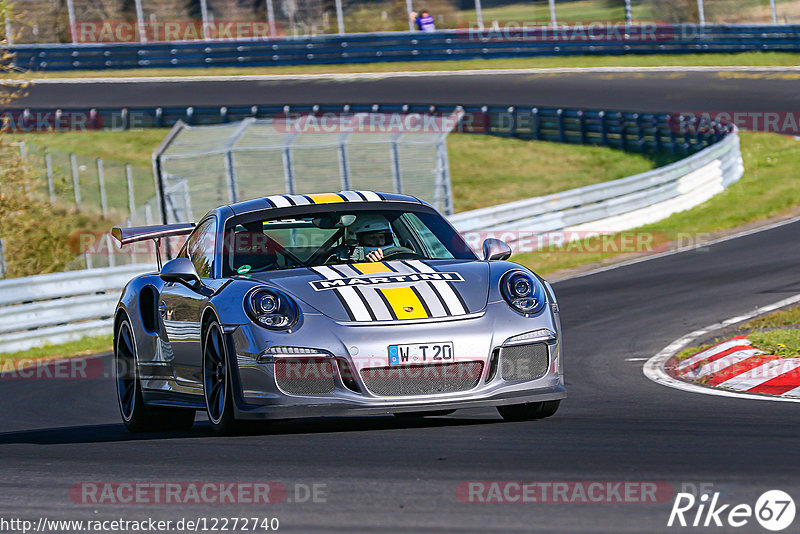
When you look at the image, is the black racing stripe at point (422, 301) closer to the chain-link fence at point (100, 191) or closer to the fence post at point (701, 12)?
the chain-link fence at point (100, 191)

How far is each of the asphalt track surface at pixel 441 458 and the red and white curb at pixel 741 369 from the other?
40 cm

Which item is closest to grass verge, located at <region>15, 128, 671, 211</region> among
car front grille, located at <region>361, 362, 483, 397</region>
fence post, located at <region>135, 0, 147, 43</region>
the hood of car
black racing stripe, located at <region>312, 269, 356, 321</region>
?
fence post, located at <region>135, 0, 147, 43</region>

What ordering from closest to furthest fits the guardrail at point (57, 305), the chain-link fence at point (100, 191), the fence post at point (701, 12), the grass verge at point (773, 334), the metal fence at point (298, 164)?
the grass verge at point (773, 334) < the guardrail at point (57, 305) < the metal fence at point (298, 164) < the chain-link fence at point (100, 191) < the fence post at point (701, 12)

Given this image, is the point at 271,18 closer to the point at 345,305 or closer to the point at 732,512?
the point at 345,305

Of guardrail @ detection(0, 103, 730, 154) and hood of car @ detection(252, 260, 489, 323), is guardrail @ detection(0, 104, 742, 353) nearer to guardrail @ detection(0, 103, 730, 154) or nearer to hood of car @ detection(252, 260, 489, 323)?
guardrail @ detection(0, 103, 730, 154)

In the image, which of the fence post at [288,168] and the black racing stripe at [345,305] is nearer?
the black racing stripe at [345,305]

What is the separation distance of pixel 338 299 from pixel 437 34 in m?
34.6

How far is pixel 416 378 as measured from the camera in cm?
623

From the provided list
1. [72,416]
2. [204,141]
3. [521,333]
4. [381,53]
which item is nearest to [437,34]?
[381,53]

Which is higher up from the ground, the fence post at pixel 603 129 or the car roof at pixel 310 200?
the car roof at pixel 310 200

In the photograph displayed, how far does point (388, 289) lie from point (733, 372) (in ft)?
10.6

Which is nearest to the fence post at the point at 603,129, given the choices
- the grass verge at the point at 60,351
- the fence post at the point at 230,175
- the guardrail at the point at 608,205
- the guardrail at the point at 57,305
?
the guardrail at the point at 608,205

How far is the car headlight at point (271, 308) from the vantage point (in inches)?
247

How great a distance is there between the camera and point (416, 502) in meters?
4.48
